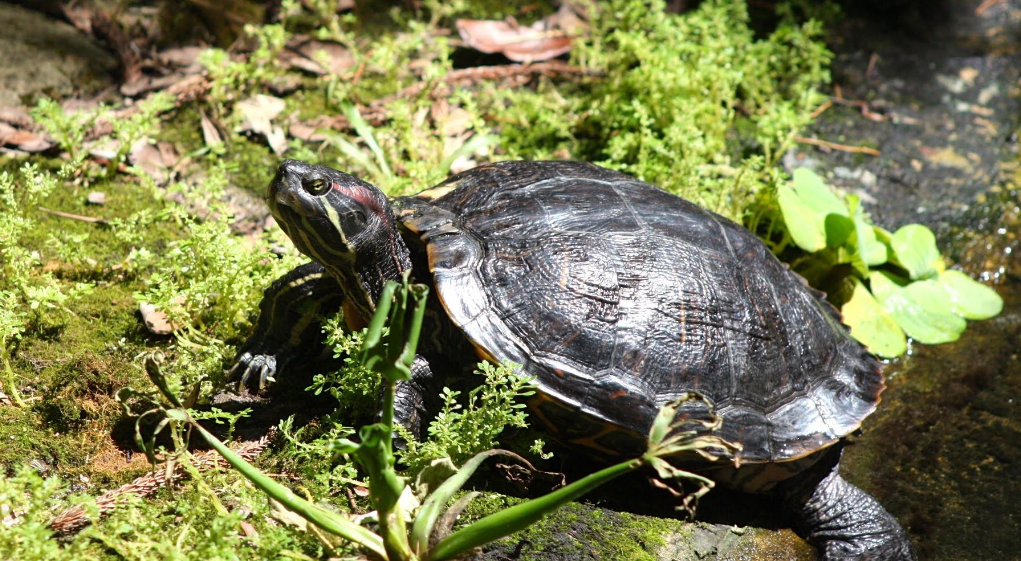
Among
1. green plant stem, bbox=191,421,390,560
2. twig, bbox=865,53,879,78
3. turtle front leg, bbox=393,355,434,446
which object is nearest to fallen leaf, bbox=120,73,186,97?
turtle front leg, bbox=393,355,434,446

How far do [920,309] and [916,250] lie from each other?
37 cm

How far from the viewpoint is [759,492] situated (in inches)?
148

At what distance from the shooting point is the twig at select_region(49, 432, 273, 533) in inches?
111

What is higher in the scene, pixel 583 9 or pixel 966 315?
pixel 583 9

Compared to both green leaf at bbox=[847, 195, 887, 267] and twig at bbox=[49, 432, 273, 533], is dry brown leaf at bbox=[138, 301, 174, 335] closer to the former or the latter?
twig at bbox=[49, 432, 273, 533]

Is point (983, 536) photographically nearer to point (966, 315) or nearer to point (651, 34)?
point (966, 315)

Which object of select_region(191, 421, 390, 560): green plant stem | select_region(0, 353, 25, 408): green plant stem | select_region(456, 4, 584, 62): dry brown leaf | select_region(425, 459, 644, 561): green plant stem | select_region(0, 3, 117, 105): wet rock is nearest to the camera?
select_region(425, 459, 644, 561): green plant stem

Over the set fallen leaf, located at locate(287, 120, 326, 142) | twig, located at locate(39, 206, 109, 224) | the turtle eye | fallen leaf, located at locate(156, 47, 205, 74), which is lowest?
fallen leaf, located at locate(287, 120, 326, 142)

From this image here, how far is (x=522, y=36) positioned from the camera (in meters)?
6.91

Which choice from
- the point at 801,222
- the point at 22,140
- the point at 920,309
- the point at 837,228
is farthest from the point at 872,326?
the point at 22,140

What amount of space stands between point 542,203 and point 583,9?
4098mm

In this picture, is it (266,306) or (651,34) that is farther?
(651,34)

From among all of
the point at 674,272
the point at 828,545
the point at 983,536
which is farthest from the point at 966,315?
the point at 674,272

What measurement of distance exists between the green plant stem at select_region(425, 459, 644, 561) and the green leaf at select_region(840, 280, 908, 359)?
291cm
